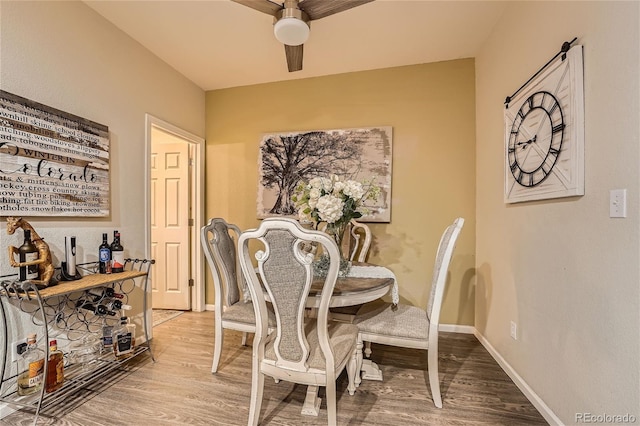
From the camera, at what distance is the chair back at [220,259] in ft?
6.77

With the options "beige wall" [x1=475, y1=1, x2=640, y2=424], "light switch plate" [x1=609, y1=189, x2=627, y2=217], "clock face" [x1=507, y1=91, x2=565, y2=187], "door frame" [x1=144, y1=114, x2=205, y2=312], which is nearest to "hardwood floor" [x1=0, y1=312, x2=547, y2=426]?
"beige wall" [x1=475, y1=1, x2=640, y2=424]

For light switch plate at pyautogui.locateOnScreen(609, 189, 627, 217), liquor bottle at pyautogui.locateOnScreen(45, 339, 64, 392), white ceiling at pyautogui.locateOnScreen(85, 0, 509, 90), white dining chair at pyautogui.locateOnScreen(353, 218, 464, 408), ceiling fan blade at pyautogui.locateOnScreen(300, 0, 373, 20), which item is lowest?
liquor bottle at pyautogui.locateOnScreen(45, 339, 64, 392)

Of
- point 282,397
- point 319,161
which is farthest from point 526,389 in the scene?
point 319,161

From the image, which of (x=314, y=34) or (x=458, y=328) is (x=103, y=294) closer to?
(x=314, y=34)

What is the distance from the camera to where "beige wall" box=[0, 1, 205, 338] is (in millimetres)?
1758

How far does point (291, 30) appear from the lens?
1.66 metres

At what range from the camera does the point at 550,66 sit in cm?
159

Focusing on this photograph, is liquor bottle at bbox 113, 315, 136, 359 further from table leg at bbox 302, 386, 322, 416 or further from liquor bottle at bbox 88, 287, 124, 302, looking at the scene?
table leg at bbox 302, 386, 322, 416

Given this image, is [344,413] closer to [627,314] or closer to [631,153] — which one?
[627,314]

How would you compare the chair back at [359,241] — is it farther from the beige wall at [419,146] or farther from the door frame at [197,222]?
the door frame at [197,222]

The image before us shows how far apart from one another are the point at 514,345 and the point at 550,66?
182cm

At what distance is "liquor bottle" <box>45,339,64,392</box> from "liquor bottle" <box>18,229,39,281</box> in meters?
0.45

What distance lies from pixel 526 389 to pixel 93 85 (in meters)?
3.76

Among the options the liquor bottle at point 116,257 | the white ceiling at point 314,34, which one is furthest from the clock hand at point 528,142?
the liquor bottle at point 116,257
